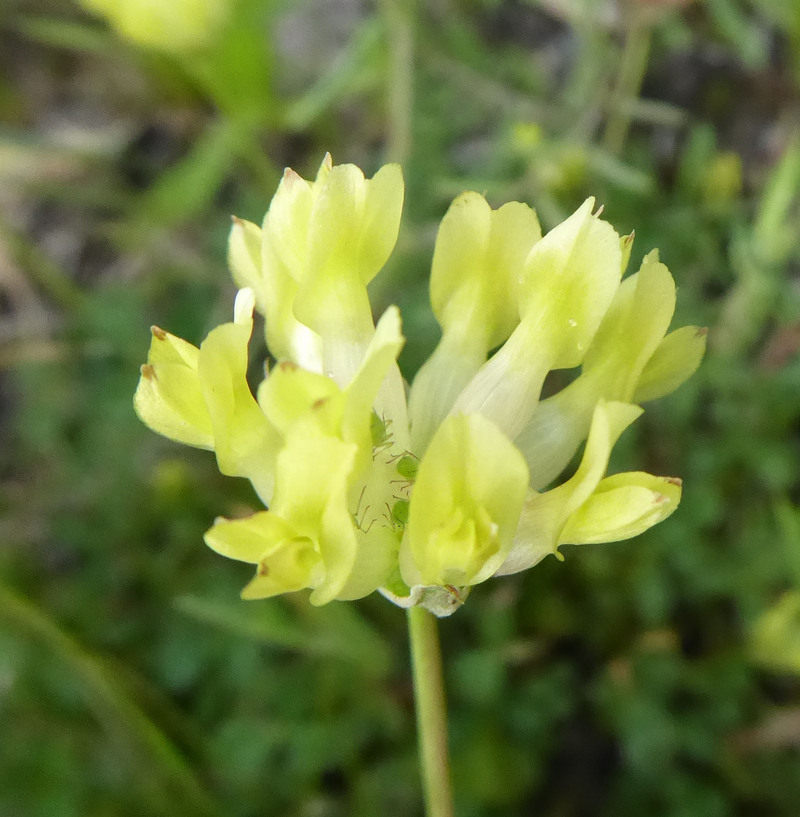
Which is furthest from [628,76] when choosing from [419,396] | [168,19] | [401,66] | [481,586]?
[419,396]

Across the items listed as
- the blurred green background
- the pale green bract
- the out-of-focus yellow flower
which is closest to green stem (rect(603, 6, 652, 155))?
the blurred green background

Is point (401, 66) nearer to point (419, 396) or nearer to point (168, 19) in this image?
point (168, 19)

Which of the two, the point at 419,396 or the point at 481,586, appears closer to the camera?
the point at 419,396

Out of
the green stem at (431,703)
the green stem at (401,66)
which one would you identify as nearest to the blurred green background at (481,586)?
the green stem at (401,66)

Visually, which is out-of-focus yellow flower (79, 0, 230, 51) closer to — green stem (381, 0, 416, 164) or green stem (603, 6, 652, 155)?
green stem (381, 0, 416, 164)

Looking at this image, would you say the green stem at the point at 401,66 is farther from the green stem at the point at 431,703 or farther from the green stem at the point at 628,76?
the green stem at the point at 431,703

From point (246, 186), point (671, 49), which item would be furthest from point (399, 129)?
→ point (671, 49)

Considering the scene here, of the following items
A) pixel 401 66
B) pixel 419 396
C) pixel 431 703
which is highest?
pixel 401 66
